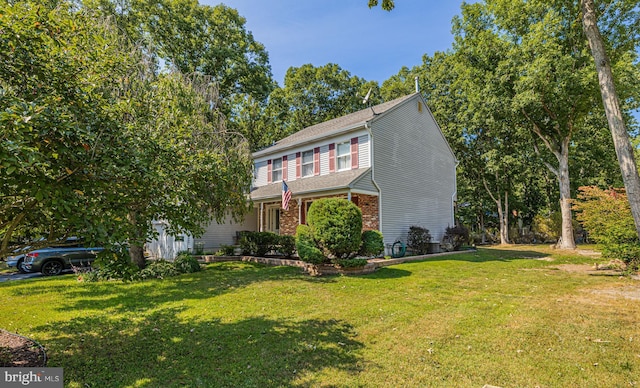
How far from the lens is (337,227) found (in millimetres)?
9961

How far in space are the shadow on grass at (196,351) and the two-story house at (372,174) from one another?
880 centimetres

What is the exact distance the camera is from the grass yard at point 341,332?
367cm

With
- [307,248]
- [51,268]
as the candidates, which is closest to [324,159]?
[307,248]

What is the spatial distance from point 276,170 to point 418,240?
9.18m

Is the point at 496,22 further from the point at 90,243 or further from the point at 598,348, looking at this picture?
the point at 90,243

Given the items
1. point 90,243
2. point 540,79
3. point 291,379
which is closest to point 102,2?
point 90,243

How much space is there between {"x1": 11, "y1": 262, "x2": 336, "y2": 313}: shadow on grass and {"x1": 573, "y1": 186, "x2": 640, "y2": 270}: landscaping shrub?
27.8ft

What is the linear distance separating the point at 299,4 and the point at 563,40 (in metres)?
15.4

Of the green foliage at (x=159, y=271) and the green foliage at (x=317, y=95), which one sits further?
the green foliage at (x=317, y=95)

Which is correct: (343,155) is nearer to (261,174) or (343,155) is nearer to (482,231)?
(261,174)

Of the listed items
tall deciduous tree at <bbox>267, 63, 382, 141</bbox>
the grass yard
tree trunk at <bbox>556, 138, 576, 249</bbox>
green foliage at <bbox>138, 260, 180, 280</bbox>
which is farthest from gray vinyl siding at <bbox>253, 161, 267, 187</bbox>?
tree trunk at <bbox>556, 138, 576, 249</bbox>

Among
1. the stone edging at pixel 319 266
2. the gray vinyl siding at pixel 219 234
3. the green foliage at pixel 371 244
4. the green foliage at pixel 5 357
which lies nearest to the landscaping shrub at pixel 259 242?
the stone edging at pixel 319 266

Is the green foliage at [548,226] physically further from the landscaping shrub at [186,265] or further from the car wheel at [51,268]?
the car wheel at [51,268]

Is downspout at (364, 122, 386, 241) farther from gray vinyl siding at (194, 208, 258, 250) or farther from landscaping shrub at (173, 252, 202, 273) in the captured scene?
landscaping shrub at (173, 252, 202, 273)
